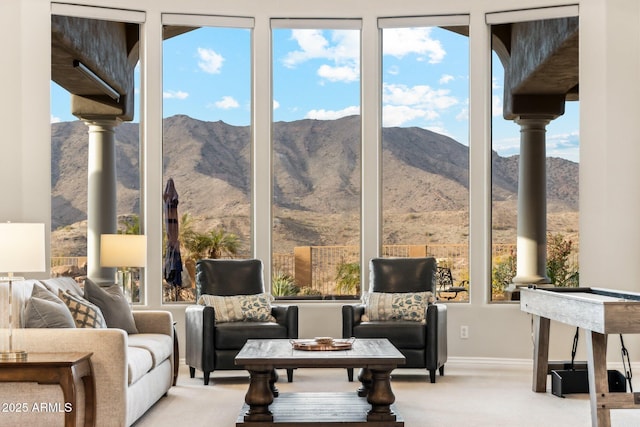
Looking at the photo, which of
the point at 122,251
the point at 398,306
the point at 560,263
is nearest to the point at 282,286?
the point at 398,306

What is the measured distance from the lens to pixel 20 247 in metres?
4.29

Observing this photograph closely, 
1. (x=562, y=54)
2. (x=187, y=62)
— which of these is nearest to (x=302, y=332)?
(x=187, y=62)

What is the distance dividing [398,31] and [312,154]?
1452 millimetres

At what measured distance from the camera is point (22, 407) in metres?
4.36

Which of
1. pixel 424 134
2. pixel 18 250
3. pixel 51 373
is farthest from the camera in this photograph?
pixel 424 134

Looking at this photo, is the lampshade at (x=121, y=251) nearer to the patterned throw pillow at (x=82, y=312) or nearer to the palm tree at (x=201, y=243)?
the palm tree at (x=201, y=243)

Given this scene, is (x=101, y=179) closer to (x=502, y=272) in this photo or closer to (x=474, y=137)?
(x=474, y=137)

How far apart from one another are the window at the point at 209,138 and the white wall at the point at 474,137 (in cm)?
18

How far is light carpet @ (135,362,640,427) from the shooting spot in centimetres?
514

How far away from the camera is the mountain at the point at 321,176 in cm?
778

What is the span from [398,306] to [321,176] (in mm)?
1851

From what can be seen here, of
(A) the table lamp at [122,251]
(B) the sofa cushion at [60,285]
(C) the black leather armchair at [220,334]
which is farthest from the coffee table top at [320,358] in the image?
(A) the table lamp at [122,251]

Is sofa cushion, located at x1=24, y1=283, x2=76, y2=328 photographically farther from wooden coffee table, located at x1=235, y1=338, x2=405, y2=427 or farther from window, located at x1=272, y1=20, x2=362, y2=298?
window, located at x1=272, y1=20, x2=362, y2=298

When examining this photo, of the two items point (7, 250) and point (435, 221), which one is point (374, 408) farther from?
point (435, 221)
